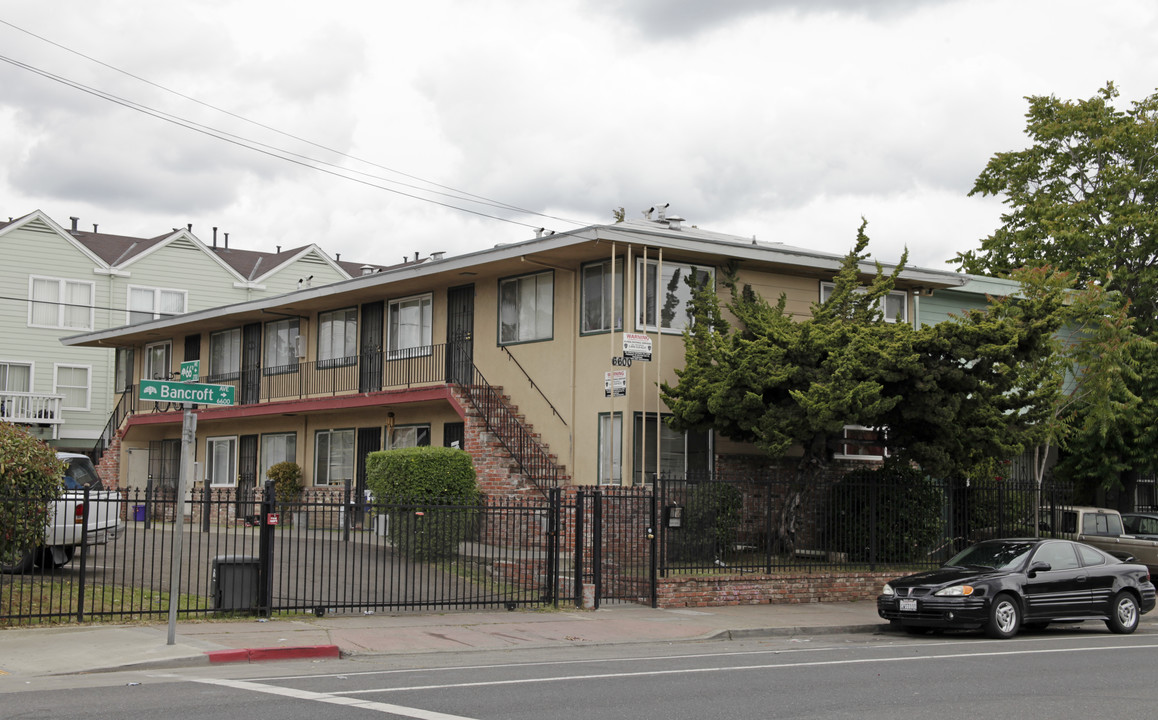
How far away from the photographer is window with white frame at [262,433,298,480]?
3122 centimetres

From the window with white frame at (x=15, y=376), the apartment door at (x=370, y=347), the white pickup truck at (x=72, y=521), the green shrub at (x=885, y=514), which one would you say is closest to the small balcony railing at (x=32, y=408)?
the window with white frame at (x=15, y=376)

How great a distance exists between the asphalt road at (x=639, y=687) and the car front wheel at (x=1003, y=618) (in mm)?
1301

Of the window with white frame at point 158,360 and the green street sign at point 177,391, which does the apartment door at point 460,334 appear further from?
the window with white frame at point 158,360

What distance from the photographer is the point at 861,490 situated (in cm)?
2158

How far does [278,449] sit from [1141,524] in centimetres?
2120

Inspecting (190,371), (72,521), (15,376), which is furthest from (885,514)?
(15,376)

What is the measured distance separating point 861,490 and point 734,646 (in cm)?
712

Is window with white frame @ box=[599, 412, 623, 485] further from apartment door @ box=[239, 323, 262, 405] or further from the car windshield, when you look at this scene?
apartment door @ box=[239, 323, 262, 405]

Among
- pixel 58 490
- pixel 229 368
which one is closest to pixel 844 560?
pixel 58 490

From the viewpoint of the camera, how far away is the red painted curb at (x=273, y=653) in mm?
12664

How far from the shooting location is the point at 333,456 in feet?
97.8

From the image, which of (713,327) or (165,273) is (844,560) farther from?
(165,273)

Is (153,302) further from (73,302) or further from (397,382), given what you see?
(397,382)

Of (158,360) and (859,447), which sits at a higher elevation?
(158,360)
